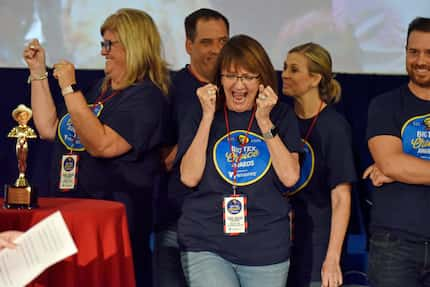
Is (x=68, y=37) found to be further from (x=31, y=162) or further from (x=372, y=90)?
(x=372, y=90)

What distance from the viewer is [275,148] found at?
3.00 metres

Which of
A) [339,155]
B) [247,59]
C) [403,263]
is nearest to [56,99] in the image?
[339,155]

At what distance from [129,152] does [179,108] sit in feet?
1.25

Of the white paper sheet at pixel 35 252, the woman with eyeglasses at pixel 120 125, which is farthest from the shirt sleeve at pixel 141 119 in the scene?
the white paper sheet at pixel 35 252

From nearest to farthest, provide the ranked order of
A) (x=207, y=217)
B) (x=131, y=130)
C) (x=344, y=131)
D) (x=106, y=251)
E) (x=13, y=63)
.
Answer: (x=106, y=251), (x=207, y=217), (x=131, y=130), (x=344, y=131), (x=13, y=63)

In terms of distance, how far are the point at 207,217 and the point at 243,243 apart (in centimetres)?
16

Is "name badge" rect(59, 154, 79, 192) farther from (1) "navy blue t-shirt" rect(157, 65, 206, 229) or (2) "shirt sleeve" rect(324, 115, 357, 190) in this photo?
(2) "shirt sleeve" rect(324, 115, 357, 190)

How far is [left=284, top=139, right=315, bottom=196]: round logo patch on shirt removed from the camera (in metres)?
3.57

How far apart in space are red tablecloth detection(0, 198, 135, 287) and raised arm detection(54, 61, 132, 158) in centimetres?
37

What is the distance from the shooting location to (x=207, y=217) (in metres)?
3.03

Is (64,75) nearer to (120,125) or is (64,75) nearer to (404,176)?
(120,125)

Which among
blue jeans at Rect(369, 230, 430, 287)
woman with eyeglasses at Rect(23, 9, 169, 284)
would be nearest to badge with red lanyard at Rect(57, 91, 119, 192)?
woman with eyeglasses at Rect(23, 9, 169, 284)

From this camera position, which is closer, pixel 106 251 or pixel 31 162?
pixel 106 251

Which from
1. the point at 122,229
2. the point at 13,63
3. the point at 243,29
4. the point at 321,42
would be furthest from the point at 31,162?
the point at 122,229
